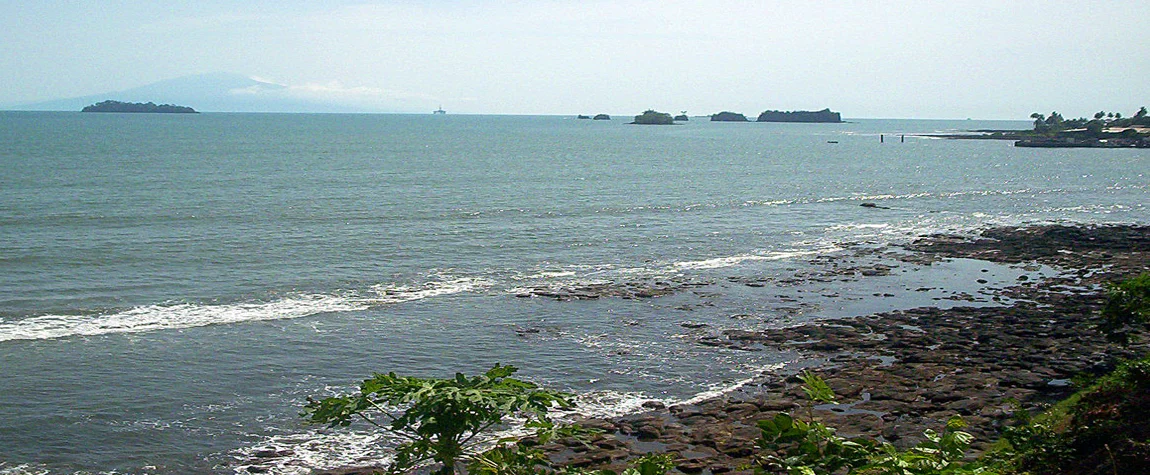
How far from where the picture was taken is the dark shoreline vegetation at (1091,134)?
13925cm

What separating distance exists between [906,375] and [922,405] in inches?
98.7

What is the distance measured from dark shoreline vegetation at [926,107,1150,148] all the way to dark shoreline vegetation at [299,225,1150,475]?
118662mm

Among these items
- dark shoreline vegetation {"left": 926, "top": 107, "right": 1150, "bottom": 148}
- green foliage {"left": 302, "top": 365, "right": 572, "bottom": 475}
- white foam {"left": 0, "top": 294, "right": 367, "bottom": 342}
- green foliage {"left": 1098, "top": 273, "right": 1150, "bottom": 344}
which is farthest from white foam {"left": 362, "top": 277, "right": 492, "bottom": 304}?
dark shoreline vegetation {"left": 926, "top": 107, "right": 1150, "bottom": 148}

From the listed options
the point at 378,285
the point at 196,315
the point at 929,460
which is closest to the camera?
the point at 929,460

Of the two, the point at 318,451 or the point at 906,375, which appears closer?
the point at 318,451

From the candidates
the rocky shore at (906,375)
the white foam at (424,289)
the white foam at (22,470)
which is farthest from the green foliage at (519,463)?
the white foam at (424,289)

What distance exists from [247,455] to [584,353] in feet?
32.5

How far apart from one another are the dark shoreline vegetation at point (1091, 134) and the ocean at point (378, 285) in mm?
67621

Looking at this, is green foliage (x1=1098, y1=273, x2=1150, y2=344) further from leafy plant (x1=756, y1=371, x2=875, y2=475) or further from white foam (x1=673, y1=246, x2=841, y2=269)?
Answer: white foam (x1=673, y1=246, x2=841, y2=269)

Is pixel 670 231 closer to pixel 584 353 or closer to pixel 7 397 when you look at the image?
pixel 584 353

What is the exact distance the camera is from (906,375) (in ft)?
73.5

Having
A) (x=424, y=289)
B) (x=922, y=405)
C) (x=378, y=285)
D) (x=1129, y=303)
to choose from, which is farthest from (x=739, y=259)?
(x=1129, y=303)

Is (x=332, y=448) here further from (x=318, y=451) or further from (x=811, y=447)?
(x=811, y=447)

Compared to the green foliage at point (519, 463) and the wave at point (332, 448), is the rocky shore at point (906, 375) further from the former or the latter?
the green foliage at point (519, 463)
